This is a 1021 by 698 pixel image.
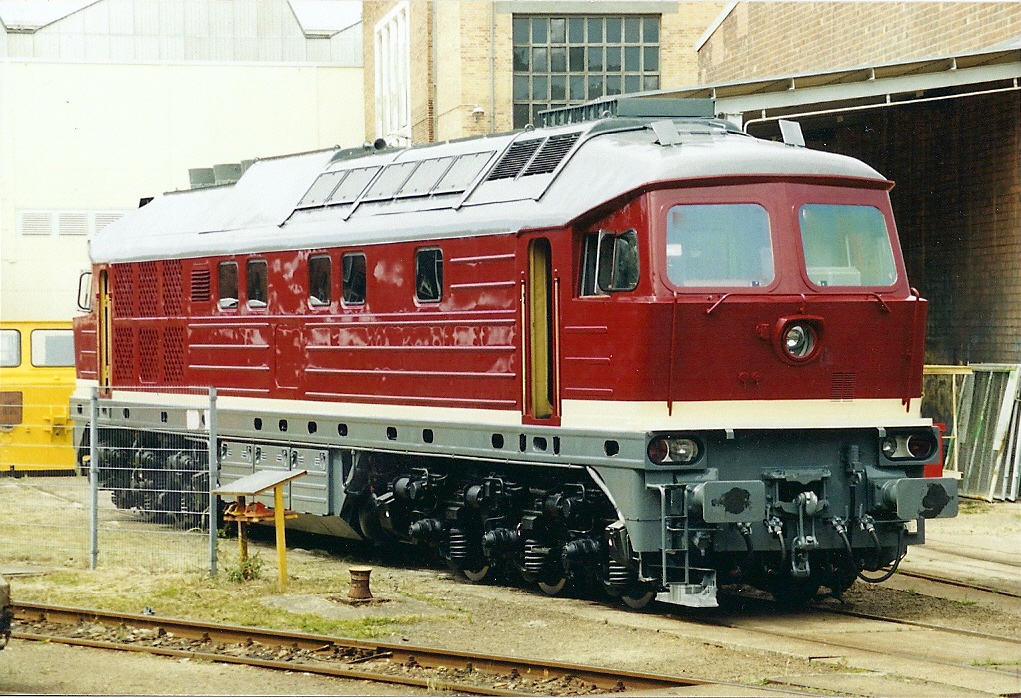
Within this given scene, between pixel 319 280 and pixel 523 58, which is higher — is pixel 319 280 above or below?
below

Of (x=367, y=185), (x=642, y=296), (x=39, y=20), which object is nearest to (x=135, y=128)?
(x=39, y=20)

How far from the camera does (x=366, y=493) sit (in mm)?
15508

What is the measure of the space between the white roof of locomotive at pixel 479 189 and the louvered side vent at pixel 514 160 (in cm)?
3

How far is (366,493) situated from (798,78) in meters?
7.67

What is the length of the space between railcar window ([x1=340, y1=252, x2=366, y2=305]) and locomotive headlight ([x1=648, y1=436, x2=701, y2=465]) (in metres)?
3.93

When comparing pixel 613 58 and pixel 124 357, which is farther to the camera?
pixel 613 58

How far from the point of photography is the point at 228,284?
55.9ft

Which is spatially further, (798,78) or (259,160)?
(798,78)

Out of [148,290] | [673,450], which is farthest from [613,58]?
[673,450]

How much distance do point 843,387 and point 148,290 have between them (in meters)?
8.96

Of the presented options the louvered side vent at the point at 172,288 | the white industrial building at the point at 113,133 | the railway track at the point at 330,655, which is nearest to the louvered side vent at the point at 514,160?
the railway track at the point at 330,655

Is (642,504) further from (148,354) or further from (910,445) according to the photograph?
(148,354)

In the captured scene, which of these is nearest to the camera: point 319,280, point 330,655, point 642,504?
point 330,655

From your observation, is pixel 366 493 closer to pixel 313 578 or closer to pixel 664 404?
pixel 313 578
